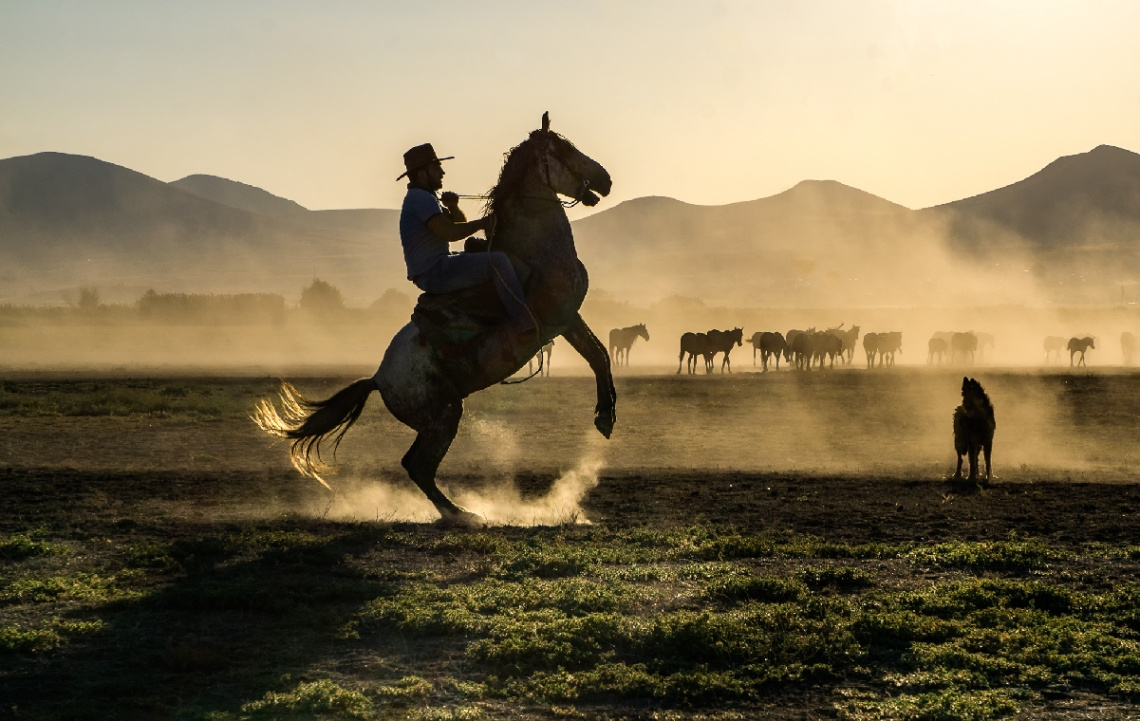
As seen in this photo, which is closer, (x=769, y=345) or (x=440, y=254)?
(x=440, y=254)

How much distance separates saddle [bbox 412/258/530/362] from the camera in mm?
10406

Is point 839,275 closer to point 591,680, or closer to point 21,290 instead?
point 21,290

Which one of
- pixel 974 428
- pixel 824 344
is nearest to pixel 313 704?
pixel 974 428

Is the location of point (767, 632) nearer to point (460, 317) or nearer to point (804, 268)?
point (460, 317)

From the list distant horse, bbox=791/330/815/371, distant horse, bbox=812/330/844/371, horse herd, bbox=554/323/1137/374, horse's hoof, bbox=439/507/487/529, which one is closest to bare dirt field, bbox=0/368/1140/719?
horse's hoof, bbox=439/507/487/529

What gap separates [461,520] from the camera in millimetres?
10969

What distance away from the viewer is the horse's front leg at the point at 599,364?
10691mm

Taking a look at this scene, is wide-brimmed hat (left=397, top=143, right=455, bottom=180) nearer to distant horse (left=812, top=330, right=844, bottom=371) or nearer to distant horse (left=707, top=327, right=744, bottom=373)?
distant horse (left=707, top=327, right=744, bottom=373)

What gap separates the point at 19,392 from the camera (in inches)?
1224

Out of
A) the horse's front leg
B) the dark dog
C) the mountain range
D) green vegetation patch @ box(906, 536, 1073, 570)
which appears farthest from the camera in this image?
the mountain range

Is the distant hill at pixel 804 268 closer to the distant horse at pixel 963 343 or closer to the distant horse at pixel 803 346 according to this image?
the distant horse at pixel 963 343

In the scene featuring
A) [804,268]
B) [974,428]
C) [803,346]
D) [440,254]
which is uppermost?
[804,268]

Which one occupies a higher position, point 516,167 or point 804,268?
point 804,268

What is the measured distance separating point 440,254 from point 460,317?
59 centimetres
